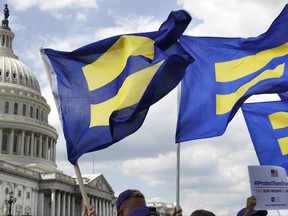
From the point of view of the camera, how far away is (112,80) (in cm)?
883

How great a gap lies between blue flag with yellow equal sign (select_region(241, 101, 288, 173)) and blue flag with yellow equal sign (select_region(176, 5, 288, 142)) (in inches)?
58.6

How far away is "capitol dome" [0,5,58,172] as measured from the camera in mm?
90812

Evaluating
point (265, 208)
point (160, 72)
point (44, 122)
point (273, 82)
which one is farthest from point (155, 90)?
point (44, 122)

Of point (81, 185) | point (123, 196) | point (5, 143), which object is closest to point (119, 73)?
point (81, 185)

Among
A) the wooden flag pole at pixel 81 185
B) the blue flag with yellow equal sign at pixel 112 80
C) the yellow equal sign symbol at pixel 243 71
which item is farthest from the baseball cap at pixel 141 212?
the yellow equal sign symbol at pixel 243 71

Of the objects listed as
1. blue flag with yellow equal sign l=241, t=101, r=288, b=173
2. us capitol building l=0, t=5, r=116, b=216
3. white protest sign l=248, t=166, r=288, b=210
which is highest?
us capitol building l=0, t=5, r=116, b=216

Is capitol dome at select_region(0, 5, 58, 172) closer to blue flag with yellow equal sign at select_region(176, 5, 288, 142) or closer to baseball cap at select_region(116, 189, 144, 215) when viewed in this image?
blue flag with yellow equal sign at select_region(176, 5, 288, 142)

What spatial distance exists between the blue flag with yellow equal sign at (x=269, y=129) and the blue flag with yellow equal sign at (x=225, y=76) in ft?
4.88

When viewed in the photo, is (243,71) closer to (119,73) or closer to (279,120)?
(279,120)

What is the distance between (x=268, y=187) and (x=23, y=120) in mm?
89275

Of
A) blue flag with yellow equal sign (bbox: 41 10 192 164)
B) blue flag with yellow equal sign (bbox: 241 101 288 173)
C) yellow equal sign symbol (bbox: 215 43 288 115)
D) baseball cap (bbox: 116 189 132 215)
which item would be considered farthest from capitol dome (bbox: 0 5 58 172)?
baseball cap (bbox: 116 189 132 215)

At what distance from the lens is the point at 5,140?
9131cm

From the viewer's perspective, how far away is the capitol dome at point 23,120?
90.8m

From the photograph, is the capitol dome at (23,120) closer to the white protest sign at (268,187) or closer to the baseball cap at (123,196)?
the white protest sign at (268,187)
